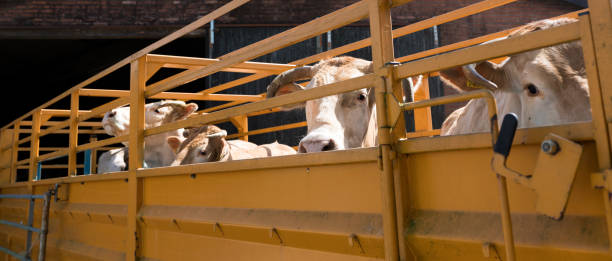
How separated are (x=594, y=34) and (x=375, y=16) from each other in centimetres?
72

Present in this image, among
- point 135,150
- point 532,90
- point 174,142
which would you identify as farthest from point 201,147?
point 532,90

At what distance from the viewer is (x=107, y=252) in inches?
134

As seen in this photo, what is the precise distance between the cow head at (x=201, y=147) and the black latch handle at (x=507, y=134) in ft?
11.6

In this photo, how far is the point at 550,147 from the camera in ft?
3.67

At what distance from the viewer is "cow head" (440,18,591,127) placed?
2.20 meters

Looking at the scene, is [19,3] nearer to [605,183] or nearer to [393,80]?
[393,80]

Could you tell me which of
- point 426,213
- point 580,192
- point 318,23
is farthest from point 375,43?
point 580,192

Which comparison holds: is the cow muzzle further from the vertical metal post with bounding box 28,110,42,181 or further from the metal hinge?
the vertical metal post with bounding box 28,110,42,181

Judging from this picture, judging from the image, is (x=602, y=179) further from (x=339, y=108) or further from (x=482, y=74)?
(x=339, y=108)

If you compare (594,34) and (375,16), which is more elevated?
(375,16)

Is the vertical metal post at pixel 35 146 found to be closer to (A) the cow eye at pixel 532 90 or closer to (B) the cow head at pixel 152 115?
(B) the cow head at pixel 152 115

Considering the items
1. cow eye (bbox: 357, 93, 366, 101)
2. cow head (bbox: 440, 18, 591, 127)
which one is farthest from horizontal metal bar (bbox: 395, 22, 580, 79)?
cow eye (bbox: 357, 93, 366, 101)

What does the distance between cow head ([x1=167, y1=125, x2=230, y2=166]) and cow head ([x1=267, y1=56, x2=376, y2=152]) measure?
46.5 inches

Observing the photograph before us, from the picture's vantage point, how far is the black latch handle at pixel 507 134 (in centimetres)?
116
